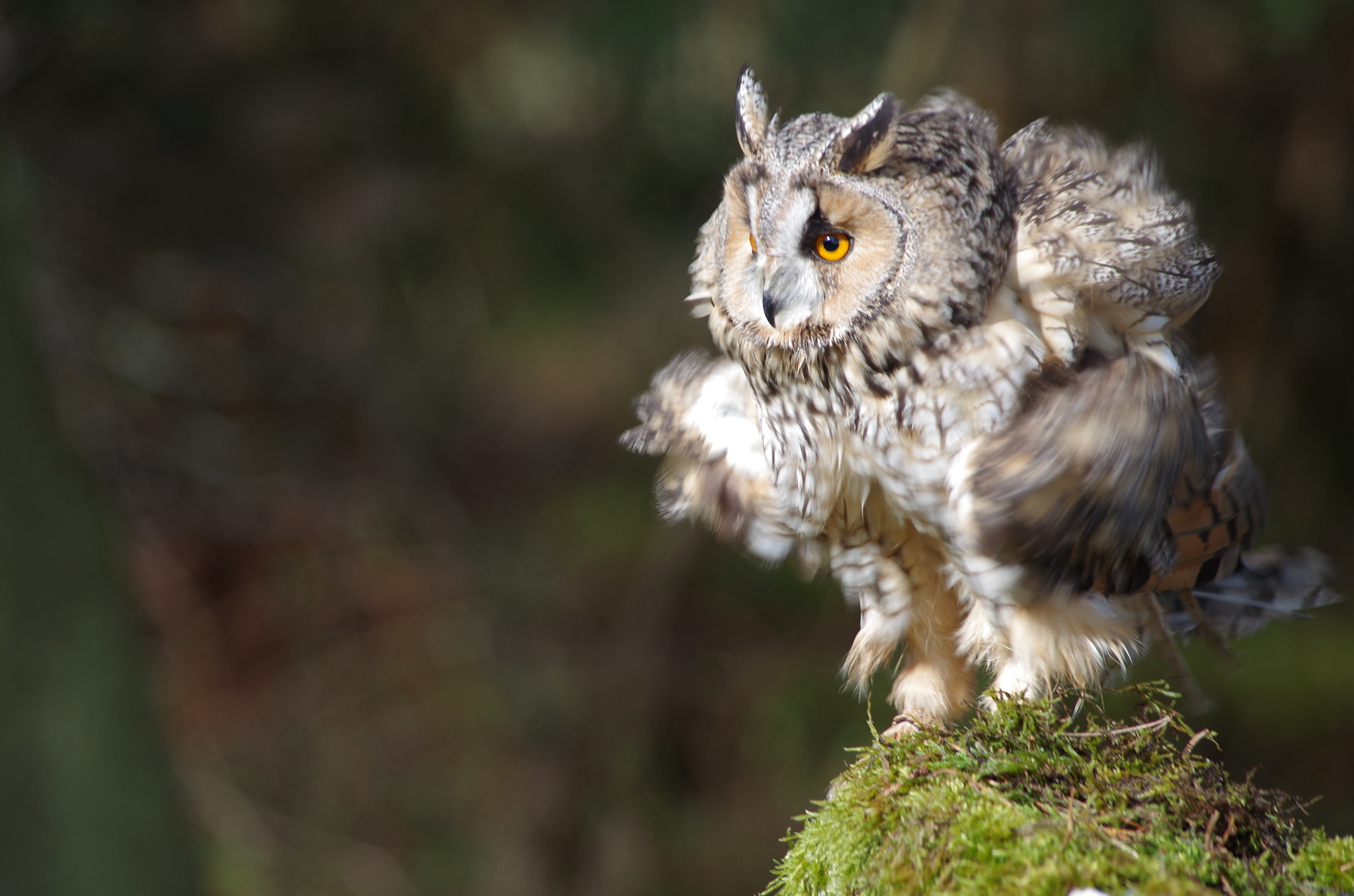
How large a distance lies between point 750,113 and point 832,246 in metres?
0.30

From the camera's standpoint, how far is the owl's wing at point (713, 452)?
1712 millimetres

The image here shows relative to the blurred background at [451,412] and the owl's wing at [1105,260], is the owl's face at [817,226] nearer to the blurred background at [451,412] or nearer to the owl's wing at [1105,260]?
the owl's wing at [1105,260]

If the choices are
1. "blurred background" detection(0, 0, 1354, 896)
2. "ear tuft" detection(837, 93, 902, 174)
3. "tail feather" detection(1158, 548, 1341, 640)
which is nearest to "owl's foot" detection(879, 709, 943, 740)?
"tail feather" detection(1158, 548, 1341, 640)

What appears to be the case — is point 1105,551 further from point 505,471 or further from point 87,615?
point 505,471

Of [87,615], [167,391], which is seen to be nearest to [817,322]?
[87,615]

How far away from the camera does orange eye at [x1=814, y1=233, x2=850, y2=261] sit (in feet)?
4.73

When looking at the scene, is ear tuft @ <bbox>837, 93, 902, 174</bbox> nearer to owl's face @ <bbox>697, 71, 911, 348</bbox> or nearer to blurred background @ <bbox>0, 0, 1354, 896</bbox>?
owl's face @ <bbox>697, 71, 911, 348</bbox>

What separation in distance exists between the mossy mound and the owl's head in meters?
0.58

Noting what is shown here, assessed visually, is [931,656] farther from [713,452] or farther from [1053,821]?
[1053,821]

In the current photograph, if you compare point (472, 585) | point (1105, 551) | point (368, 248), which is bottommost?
point (472, 585)

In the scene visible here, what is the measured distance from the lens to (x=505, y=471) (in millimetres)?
5426

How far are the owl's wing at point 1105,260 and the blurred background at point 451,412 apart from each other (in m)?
1.32

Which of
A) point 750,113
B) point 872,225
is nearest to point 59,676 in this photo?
point 750,113

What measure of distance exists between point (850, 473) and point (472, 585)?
2934mm
